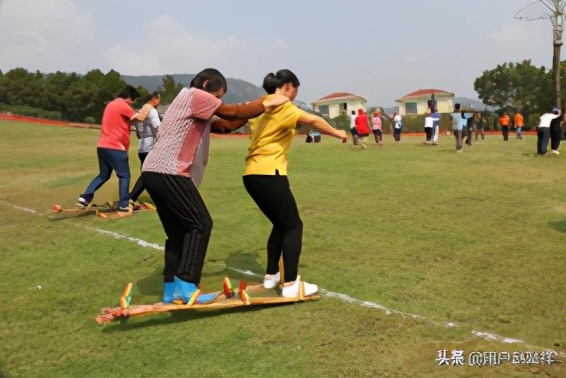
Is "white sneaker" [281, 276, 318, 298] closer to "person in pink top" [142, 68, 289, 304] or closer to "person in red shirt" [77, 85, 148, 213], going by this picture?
"person in pink top" [142, 68, 289, 304]

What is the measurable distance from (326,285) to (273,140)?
4.93ft

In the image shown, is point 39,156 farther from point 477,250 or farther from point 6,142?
point 477,250

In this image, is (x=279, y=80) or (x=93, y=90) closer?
(x=279, y=80)

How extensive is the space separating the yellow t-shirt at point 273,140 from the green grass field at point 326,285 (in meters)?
1.22

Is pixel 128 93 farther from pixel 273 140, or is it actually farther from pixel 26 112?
pixel 26 112

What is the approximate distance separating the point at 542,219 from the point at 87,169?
455 inches

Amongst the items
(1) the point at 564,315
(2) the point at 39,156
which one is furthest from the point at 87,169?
(1) the point at 564,315

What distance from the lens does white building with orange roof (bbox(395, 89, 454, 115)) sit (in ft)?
286

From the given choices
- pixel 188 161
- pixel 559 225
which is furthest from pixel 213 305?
pixel 559 225

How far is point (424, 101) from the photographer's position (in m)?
87.9

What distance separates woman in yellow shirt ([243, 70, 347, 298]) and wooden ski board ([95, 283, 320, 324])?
0.11 meters

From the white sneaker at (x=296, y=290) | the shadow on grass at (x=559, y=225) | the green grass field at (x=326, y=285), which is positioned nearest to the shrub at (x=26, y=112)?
the green grass field at (x=326, y=285)

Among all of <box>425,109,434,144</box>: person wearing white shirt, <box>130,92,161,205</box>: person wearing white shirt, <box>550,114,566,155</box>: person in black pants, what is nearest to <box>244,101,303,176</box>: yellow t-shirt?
<box>130,92,161,205</box>: person wearing white shirt

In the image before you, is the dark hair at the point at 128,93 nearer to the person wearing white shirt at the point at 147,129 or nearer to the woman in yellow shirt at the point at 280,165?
the person wearing white shirt at the point at 147,129
